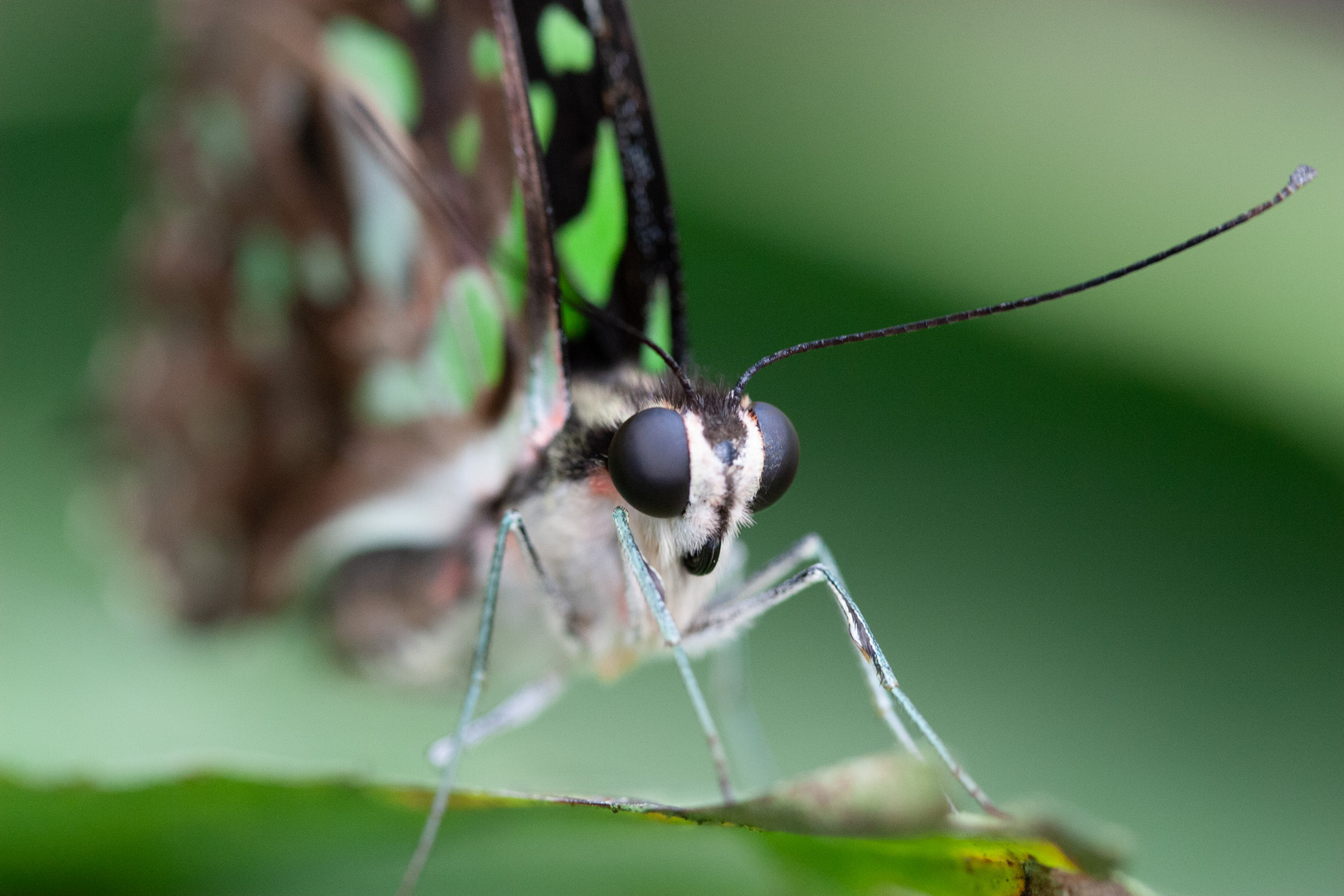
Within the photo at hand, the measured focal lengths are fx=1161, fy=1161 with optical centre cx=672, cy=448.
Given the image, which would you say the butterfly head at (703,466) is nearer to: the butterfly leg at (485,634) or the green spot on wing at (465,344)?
the butterfly leg at (485,634)

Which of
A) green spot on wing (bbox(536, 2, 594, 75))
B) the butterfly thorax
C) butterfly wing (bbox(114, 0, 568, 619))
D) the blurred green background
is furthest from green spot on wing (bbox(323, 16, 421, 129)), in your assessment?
the blurred green background

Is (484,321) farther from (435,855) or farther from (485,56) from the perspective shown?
(435,855)

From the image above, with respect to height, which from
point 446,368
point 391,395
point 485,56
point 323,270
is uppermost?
point 485,56

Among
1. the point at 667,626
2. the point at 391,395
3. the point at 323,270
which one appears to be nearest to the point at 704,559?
the point at 667,626

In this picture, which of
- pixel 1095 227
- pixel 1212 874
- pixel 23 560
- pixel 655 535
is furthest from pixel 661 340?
pixel 23 560

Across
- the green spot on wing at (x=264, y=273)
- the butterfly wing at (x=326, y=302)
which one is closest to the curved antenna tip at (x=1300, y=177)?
the butterfly wing at (x=326, y=302)

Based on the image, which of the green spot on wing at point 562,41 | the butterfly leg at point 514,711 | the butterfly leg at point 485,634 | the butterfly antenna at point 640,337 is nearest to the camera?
the butterfly leg at point 485,634

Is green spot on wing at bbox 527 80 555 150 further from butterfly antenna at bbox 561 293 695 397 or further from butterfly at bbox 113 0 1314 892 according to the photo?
butterfly antenna at bbox 561 293 695 397
